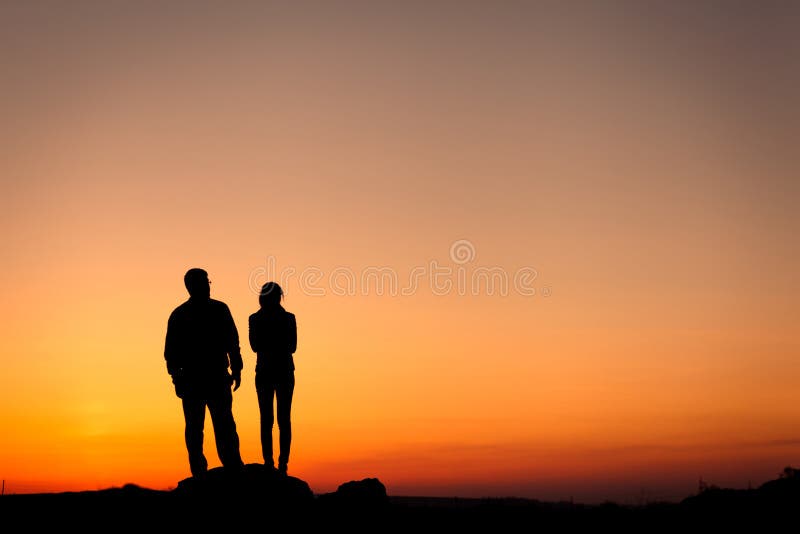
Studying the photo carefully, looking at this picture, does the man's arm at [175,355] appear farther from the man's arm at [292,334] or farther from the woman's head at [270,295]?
the man's arm at [292,334]

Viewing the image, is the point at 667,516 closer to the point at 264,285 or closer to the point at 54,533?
the point at 264,285

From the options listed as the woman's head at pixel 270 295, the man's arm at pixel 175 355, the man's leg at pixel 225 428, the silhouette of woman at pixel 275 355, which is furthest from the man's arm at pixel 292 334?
the man's arm at pixel 175 355

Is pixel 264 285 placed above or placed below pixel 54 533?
above

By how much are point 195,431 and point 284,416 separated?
206cm

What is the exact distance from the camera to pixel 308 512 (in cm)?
1762

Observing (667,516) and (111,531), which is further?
(667,516)

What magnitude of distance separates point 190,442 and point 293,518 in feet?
7.33

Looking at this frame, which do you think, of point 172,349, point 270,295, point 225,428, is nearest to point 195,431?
point 225,428

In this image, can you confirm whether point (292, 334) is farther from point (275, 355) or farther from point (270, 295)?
point (270, 295)

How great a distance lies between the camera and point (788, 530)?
56.5ft

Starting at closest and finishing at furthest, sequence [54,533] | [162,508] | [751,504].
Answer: [54,533]
[162,508]
[751,504]

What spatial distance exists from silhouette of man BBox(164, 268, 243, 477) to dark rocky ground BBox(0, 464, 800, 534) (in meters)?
0.72

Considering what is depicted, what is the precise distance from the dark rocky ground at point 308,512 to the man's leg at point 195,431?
278 millimetres

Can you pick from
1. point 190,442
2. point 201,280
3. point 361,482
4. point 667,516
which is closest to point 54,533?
point 190,442
